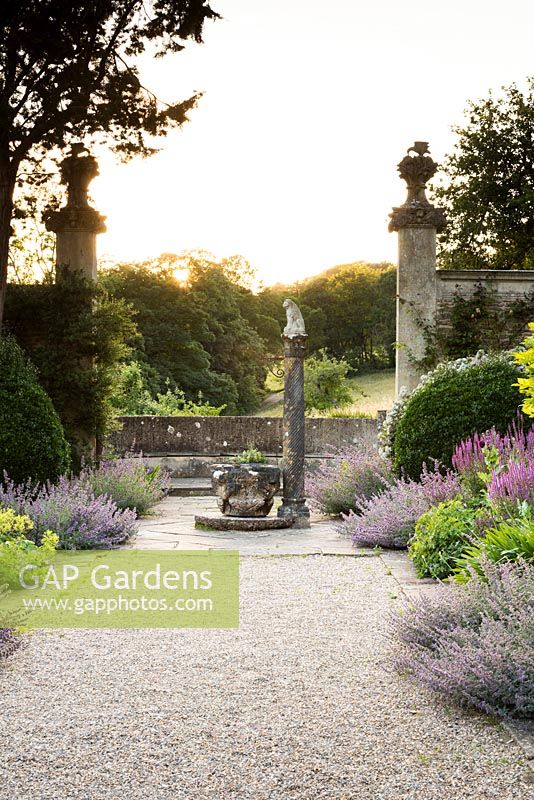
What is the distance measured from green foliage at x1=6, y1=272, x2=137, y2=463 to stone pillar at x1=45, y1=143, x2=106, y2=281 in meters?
0.70

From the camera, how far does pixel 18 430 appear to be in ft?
28.0

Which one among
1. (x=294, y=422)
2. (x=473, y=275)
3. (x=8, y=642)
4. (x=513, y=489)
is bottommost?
(x=8, y=642)

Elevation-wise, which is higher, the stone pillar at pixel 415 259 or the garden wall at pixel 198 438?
the stone pillar at pixel 415 259

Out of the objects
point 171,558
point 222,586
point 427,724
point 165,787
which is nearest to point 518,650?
point 427,724

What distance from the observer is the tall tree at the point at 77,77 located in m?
10.5

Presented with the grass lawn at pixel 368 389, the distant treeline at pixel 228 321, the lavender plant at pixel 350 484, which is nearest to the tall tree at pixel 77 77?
the lavender plant at pixel 350 484

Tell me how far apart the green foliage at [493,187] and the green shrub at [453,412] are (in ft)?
50.5

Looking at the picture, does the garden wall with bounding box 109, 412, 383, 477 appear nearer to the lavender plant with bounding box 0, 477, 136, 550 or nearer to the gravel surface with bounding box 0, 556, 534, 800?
the lavender plant with bounding box 0, 477, 136, 550

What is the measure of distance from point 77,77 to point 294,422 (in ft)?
16.7

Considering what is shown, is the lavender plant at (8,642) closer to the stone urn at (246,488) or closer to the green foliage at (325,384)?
the stone urn at (246,488)

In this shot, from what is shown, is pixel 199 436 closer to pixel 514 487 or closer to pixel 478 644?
pixel 514 487

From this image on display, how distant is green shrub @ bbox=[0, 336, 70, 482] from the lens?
8484 millimetres

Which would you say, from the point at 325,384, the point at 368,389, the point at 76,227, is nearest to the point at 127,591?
the point at 76,227

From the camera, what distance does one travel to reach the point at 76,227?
11.6 metres
